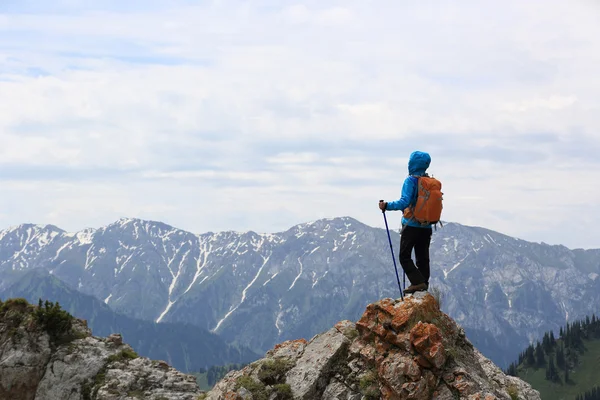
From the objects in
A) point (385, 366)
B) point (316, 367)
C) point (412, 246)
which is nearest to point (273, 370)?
point (316, 367)

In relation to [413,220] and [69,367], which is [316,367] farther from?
[69,367]

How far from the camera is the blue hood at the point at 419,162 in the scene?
73.5 ft

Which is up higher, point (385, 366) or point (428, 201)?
point (428, 201)

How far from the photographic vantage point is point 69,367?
1117 inches

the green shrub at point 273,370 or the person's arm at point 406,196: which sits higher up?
the person's arm at point 406,196

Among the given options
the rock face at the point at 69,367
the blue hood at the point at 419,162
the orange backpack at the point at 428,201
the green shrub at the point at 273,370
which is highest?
the blue hood at the point at 419,162

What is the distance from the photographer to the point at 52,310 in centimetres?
3028

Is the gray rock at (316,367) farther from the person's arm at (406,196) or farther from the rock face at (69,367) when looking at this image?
the rock face at (69,367)

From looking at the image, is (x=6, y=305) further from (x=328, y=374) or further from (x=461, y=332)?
(x=461, y=332)

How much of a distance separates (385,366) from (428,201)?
19.3 feet

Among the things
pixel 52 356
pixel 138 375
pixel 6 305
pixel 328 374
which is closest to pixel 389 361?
pixel 328 374

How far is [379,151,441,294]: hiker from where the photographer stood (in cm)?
2188

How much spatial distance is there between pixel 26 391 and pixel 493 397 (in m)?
20.5

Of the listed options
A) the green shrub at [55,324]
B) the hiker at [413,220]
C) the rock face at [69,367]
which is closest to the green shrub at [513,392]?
the hiker at [413,220]
